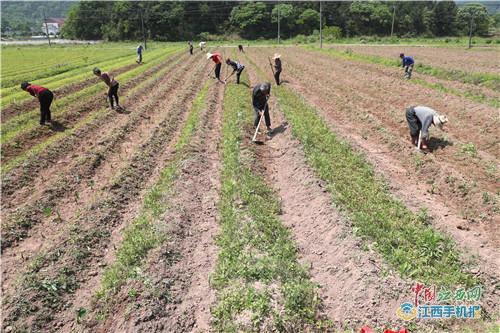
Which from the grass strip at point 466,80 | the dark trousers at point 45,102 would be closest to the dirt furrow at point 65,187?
the dark trousers at point 45,102

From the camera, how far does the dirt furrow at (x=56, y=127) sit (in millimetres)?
10734

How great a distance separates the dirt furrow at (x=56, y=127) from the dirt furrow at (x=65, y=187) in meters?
1.67

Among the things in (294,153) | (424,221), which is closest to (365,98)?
(294,153)

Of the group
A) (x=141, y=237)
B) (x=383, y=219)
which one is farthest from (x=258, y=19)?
(x=141, y=237)

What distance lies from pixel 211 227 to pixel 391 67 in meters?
22.3

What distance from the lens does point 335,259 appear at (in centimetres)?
532

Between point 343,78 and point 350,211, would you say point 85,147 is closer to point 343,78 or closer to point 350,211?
point 350,211

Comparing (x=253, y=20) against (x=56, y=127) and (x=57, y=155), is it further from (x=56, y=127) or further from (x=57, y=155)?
(x=57, y=155)

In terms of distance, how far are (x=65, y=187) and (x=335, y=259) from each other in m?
6.26

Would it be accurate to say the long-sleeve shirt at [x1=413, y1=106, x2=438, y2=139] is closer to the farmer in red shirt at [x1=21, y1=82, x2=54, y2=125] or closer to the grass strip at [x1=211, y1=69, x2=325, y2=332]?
the grass strip at [x1=211, y1=69, x2=325, y2=332]

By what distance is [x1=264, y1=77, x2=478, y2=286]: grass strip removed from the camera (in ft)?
16.0

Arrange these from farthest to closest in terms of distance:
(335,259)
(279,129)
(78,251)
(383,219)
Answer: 1. (279,129)
2. (383,219)
3. (78,251)
4. (335,259)

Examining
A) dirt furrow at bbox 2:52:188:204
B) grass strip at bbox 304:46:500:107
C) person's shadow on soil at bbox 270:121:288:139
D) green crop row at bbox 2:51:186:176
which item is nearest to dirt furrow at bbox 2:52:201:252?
dirt furrow at bbox 2:52:188:204

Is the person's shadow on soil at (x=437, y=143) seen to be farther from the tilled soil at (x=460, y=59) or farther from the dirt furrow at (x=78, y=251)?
the tilled soil at (x=460, y=59)
